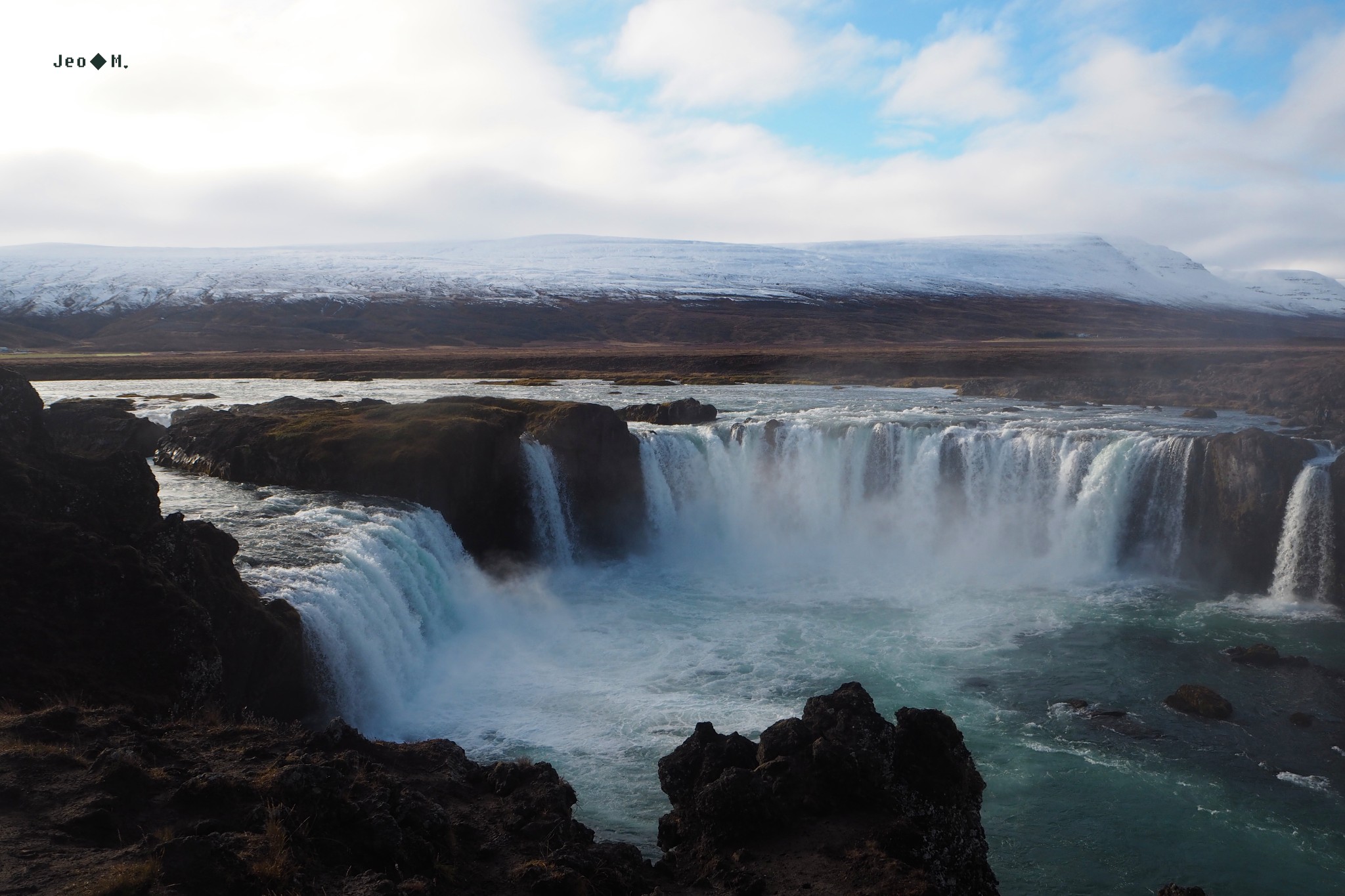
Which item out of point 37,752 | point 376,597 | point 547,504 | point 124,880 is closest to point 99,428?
point 547,504

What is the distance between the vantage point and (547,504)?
34562 millimetres

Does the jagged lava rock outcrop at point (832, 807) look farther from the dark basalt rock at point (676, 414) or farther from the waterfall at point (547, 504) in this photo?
the dark basalt rock at point (676, 414)

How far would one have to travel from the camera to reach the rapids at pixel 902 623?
16938mm

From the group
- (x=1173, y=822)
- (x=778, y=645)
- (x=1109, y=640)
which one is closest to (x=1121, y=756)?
(x=1173, y=822)

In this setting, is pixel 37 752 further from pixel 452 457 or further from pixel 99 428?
pixel 99 428

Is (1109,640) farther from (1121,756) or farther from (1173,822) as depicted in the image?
(1173,822)

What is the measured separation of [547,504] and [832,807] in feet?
72.2

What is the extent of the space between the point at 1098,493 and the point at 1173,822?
65.1 feet

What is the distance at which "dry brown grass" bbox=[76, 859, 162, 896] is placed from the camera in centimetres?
830

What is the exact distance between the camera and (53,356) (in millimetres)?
90500

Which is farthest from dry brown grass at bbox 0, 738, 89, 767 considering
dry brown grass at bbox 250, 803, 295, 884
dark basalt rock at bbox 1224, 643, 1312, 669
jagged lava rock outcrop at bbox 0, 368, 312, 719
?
A: dark basalt rock at bbox 1224, 643, 1312, 669

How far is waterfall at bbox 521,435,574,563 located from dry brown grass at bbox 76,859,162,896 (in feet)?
81.4

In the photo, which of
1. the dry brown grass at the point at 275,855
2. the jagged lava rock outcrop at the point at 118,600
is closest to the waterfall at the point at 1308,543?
the jagged lava rock outcrop at the point at 118,600

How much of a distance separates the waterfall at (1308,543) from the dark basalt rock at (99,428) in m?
41.0
